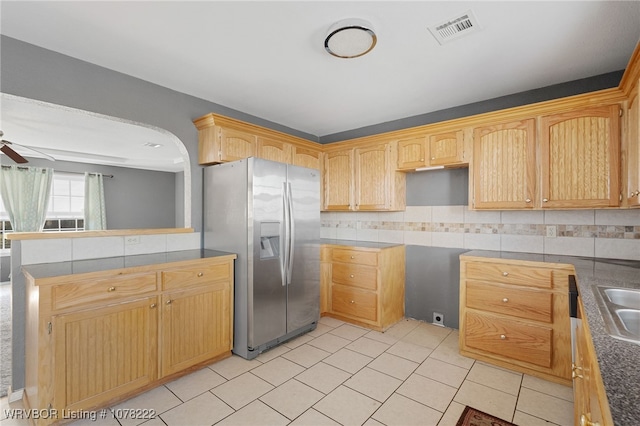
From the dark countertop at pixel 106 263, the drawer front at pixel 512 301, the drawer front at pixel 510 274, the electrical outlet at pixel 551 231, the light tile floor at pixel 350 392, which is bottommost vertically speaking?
the light tile floor at pixel 350 392

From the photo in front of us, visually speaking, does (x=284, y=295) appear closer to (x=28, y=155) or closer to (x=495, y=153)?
(x=495, y=153)

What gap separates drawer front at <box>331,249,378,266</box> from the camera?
10.8ft

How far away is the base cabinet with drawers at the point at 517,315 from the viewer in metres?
2.25

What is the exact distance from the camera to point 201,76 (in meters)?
2.59

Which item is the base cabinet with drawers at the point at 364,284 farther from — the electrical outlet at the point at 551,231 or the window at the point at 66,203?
the window at the point at 66,203

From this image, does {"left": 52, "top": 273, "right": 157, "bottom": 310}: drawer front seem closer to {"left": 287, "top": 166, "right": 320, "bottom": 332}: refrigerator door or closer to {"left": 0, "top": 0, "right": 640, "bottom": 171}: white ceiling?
{"left": 287, "top": 166, "right": 320, "bottom": 332}: refrigerator door

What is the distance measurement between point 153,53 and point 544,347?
12.1 feet

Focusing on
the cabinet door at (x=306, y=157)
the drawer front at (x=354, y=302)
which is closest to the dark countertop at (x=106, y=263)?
the drawer front at (x=354, y=302)

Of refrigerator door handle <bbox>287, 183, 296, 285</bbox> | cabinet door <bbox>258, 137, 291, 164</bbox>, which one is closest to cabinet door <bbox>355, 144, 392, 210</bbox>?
cabinet door <bbox>258, 137, 291, 164</bbox>

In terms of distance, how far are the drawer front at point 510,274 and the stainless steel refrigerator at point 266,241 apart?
5.01ft

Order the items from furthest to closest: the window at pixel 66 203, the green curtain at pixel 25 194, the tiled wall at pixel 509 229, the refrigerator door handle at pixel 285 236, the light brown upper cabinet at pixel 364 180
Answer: the window at pixel 66 203, the green curtain at pixel 25 194, the light brown upper cabinet at pixel 364 180, the refrigerator door handle at pixel 285 236, the tiled wall at pixel 509 229

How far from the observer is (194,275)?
7.77 ft

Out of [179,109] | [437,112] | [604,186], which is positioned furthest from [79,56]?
[604,186]

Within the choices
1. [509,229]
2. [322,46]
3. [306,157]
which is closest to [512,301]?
[509,229]
